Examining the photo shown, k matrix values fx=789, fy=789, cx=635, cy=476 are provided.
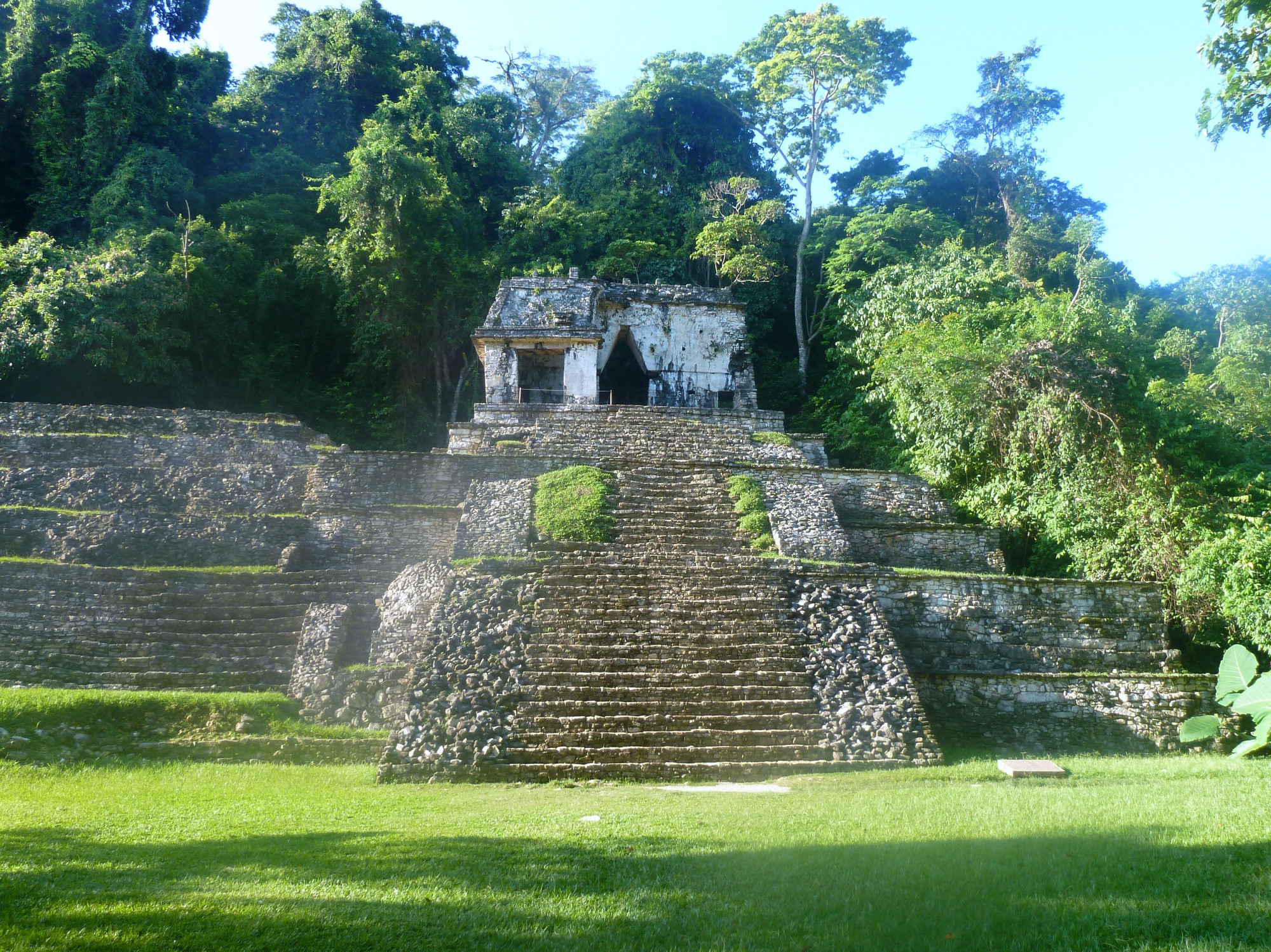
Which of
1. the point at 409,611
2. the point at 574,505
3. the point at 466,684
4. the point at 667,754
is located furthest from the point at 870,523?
the point at 466,684

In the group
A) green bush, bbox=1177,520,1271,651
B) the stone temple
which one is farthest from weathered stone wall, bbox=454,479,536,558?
green bush, bbox=1177,520,1271,651

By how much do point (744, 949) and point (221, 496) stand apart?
12.8 m

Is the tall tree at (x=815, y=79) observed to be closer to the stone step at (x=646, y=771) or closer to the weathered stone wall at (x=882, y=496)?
the weathered stone wall at (x=882, y=496)

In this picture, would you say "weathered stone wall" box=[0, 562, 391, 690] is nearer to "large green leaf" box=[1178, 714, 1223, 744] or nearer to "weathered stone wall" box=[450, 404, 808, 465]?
"weathered stone wall" box=[450, 404, 808, 465]

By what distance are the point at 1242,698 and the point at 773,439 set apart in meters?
15.4

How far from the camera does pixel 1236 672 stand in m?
2.01

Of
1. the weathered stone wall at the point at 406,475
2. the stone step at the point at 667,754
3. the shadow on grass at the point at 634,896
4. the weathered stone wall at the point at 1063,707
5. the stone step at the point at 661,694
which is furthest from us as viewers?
the weathered stone wall at the point at 406,475

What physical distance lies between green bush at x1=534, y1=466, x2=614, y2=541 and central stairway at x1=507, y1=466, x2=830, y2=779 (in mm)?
577

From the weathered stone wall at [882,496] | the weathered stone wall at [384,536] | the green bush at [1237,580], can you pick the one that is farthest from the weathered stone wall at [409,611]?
A: the green bush at [1237,580]

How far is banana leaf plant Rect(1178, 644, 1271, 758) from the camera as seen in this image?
1.83m

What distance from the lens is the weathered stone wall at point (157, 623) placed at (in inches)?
385

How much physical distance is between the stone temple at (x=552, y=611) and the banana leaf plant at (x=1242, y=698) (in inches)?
240

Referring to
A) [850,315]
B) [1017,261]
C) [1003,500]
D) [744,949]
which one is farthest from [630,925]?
[1017,261]

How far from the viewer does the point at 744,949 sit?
3396 millimetres
